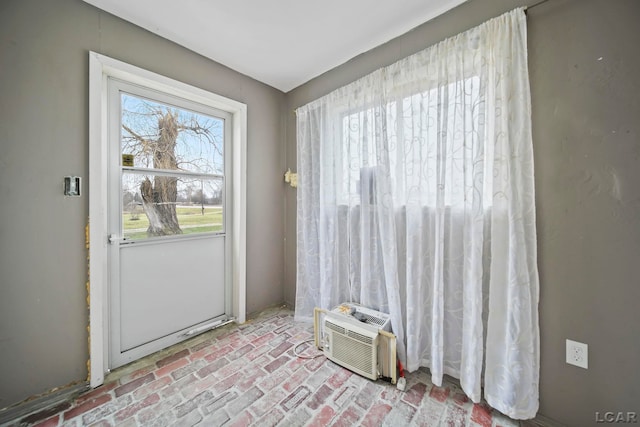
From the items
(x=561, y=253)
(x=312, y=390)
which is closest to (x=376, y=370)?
(x=312, y=390)

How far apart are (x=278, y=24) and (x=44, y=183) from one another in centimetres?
192

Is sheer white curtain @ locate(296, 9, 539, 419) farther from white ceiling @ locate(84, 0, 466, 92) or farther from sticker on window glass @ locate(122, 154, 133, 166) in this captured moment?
sticker on window glass @ locate(122, 154, 133, 166)

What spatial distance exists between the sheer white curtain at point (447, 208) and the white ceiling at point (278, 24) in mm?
302

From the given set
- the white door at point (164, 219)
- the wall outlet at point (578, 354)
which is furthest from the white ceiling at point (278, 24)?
the wall outlet at point (578, 354)

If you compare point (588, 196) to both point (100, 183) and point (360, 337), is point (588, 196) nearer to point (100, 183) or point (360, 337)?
point (360, 337)

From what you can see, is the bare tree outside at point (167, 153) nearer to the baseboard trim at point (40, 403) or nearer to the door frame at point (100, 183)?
the door frame at point (100, 183)

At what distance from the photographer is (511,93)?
1.29 m

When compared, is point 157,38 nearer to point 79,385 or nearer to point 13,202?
point 13,202

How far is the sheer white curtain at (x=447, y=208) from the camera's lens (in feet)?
4.14

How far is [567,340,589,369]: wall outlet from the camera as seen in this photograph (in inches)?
46.0

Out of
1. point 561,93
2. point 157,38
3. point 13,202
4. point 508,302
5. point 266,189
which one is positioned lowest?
point 508,302

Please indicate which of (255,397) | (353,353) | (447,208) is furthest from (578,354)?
(255,397)

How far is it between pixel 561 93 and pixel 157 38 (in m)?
2.82

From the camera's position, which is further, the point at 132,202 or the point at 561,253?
the point at 132,202
